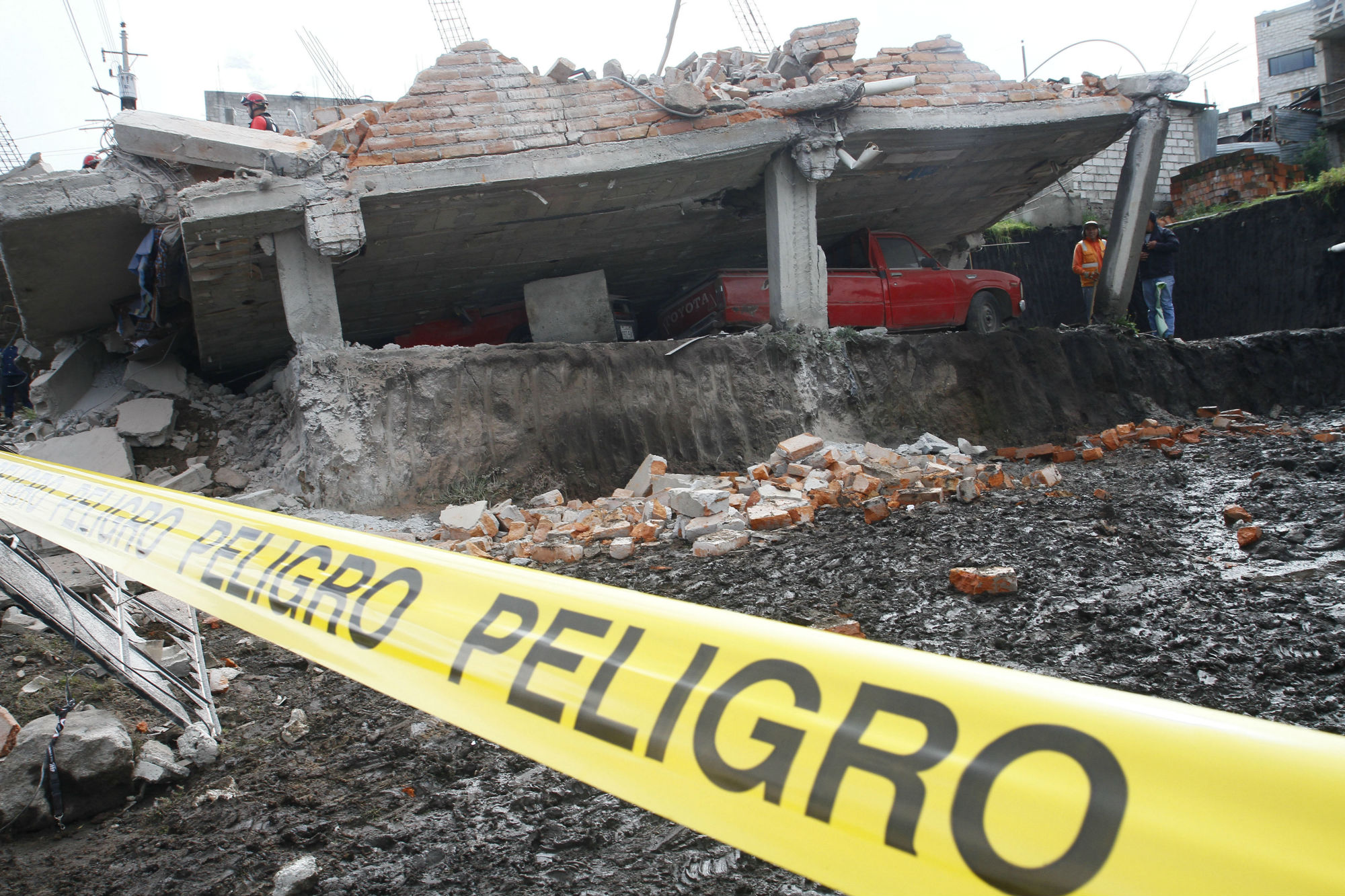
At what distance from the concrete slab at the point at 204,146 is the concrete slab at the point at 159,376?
2.82 metres

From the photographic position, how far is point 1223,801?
80 centimetres

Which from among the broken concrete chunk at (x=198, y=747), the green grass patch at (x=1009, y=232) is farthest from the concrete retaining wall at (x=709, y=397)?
the green grass patch at (x=1009, y=232)

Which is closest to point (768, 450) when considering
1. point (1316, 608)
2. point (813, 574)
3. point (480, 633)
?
point (813, 574)

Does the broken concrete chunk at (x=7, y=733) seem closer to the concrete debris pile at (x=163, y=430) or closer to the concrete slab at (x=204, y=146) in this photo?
the concrete debris pile at (x=163, y=430)

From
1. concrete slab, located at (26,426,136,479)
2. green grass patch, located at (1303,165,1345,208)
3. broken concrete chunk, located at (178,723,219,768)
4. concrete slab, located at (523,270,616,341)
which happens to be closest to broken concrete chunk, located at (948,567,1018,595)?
broken concrete chunk, located at (178,723,219,768)

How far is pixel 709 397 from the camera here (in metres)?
8.73

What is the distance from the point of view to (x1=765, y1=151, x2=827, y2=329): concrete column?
9188 mm

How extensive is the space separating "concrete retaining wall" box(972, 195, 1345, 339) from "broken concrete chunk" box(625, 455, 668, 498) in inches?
517

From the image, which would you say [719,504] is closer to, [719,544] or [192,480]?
[719,544]

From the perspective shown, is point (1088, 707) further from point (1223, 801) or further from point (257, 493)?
point (257, 493)

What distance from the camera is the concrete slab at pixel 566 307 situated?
1013 centimetres

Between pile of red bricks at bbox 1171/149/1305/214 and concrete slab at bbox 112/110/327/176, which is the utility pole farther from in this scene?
pile of red bricks at bbox 1171/149/1305/214

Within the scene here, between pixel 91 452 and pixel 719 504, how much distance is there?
6.38 m

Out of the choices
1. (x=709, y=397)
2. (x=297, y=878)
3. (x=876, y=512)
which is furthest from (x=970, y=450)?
(x=297, y=878)
